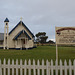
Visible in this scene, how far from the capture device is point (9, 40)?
31.5 meters

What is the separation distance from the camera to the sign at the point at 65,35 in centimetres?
625

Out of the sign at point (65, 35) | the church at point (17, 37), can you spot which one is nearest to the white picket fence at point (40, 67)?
the sign at point (65, 35)

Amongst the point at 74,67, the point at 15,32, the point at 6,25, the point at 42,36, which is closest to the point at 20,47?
the point at 15,32

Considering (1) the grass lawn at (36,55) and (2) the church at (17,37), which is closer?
(1) the grass lawn at (36,55)

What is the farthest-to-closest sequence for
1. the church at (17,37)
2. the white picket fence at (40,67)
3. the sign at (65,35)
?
the church at (17,37), the sign at (65,35), the white picket fence at (40,67)

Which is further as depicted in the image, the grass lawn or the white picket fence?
the grass lawn

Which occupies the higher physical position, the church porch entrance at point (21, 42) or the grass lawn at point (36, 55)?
the church porch entrance at point (21, 42)

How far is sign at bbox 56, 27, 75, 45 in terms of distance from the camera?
6254 mm

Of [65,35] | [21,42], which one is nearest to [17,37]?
[21,42]

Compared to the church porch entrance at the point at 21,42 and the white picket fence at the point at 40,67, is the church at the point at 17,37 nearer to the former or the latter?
the church porch entrance at the point at 21,42

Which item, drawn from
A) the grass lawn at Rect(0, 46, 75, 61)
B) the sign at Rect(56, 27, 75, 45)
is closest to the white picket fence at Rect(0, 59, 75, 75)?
the sign at Rect(56, 27, 75, 45)

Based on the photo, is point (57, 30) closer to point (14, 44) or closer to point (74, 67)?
point (74, 67)

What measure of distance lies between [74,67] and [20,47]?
2607cm

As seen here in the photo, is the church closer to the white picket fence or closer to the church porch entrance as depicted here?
the church porch entrance
